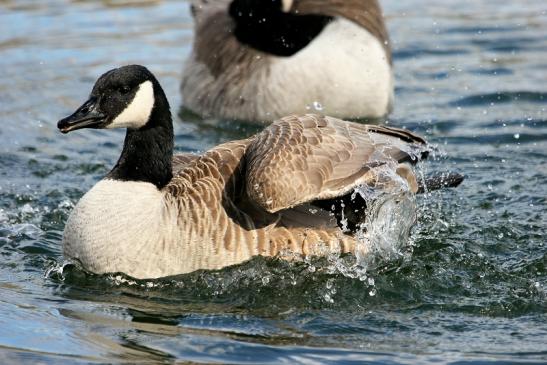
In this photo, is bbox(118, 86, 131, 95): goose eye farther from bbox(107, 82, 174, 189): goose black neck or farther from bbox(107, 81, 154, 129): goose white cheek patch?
bbox(107, 82, 174, 189): goose black neck

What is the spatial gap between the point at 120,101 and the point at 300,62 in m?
4.39

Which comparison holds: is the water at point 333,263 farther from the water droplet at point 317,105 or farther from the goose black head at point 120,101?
the goose black head at point 120,101

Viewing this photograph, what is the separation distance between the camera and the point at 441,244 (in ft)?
27.3

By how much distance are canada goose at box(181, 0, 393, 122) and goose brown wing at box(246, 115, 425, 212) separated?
338 cm

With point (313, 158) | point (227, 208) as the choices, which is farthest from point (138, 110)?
point (313, 158)

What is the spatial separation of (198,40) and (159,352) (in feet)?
22.9

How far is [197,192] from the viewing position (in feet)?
25.0

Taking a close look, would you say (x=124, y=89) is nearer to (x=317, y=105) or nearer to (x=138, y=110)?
(x=138, y=110)

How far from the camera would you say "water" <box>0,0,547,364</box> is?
651cm

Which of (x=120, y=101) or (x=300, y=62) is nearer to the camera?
(x=120, y=101)

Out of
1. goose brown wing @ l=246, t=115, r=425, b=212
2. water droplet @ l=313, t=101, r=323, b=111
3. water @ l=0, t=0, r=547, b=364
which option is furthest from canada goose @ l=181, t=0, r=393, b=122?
goose brown wing @ l=246, t=115, r=425, b=212

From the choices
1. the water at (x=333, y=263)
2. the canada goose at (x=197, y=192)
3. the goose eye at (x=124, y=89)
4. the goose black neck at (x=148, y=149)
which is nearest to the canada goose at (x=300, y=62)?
the water at (x=333, y=263)

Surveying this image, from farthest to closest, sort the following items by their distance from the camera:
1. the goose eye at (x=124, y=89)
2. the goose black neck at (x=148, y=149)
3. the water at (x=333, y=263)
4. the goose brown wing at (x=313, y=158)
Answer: the goose black neck at (x=148, y=149)
the goose eye at (x=124, y=89)
the goose brown wing at (x=313, y=158)
the water at (x=333, y=263)

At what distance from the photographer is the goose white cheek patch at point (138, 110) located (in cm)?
755
